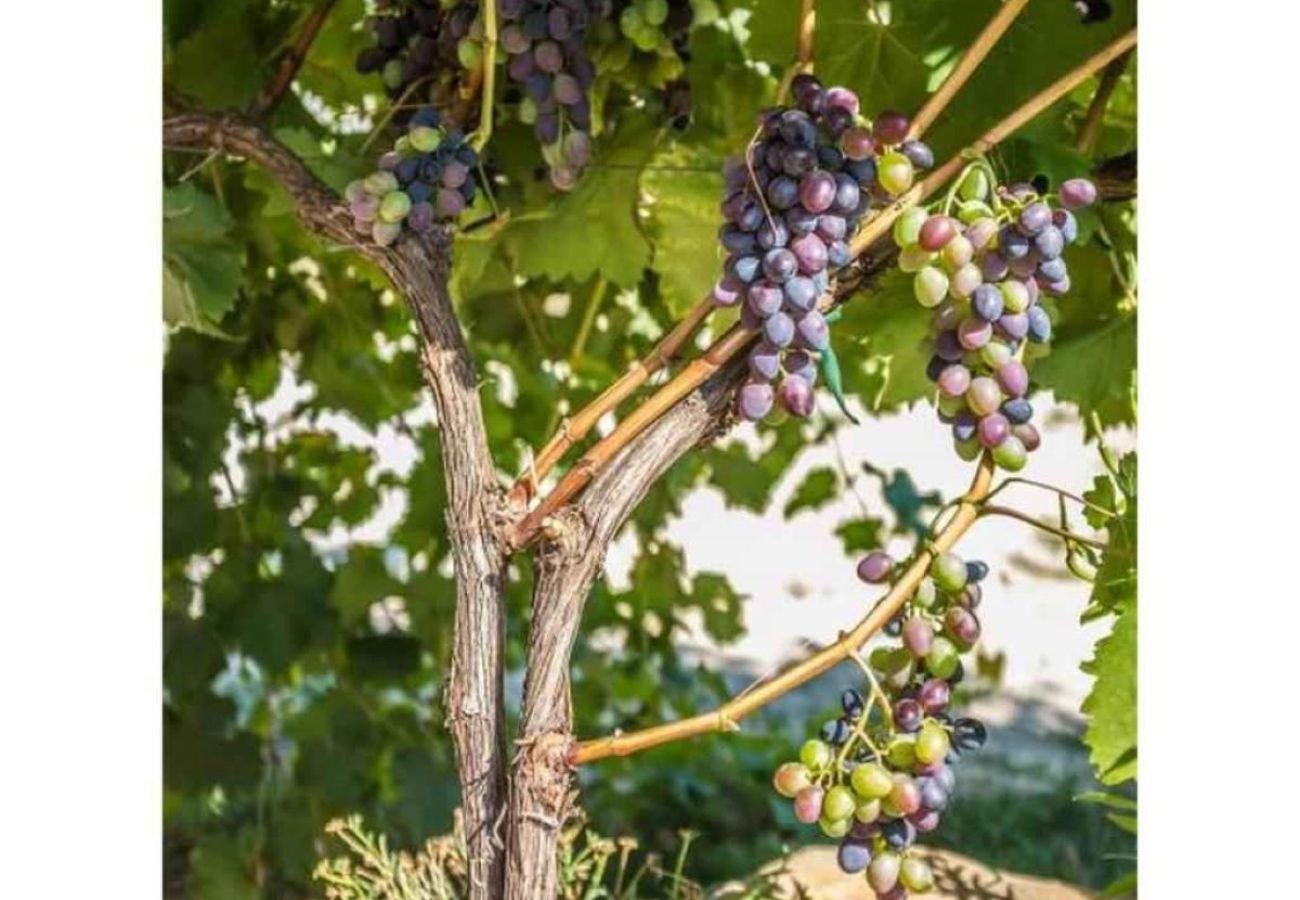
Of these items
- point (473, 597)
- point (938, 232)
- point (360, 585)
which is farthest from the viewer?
point (360, 585)

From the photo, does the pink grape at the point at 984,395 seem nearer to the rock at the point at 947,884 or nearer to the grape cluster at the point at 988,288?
the grape cluster at the point at 988,288

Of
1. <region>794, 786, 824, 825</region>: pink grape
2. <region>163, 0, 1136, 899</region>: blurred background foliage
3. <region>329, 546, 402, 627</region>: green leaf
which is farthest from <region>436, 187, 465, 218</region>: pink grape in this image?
<region>329, 546, 402, 627</region>: green leaf

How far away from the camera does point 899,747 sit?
0.81 metres

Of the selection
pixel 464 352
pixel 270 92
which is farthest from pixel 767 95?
pixel 464 352

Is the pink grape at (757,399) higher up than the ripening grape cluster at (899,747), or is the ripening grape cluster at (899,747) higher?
the pink grape at (757,399)

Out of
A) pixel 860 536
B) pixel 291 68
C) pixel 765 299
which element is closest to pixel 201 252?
pixel 291 68

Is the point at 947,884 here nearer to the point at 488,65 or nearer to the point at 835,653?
A: the point at 835,653

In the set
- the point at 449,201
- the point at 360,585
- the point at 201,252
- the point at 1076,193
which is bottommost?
the point at 1076,193

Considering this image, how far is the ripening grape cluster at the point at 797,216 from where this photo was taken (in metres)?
0.79

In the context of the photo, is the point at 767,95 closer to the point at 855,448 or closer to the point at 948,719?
the point at 948,719

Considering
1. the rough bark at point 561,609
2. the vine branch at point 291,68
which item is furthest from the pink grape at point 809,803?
the vine branch at point 291,68

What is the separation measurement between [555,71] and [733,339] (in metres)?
0.24

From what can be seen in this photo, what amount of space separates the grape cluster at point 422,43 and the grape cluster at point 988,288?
31 centimetres

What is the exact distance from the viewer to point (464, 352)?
91 cm
